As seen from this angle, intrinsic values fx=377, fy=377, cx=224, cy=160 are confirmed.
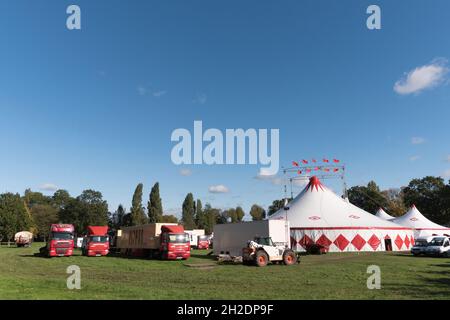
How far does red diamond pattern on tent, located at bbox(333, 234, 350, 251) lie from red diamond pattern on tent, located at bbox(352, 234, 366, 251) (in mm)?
750

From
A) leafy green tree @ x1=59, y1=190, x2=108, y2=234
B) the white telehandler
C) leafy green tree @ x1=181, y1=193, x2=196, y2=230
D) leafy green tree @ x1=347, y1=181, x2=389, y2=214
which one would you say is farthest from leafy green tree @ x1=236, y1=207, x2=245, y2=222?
the white telehandler

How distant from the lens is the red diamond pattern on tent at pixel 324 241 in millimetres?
40344

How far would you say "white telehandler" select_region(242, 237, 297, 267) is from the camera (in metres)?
24.7

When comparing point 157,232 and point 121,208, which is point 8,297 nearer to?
point 157,232

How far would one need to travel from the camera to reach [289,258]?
25.7 m

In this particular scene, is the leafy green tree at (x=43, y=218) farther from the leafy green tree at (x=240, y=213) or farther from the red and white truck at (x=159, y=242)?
the red and white truck at (x=159, y=242)

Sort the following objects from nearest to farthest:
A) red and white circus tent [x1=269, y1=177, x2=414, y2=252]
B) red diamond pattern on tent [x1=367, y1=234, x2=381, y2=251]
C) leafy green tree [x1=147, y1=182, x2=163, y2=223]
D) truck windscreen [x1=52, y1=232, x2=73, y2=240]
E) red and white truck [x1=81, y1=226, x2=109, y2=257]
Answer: truck windscreen [x1=52, y1=232, x2=73, y2=240] < red and white truck [x1=81, y1=226, x2=109, y2=257] < red and white circus tent [x1=269, y1=177, x2=414, y2=252] < red diamond pattern on tent [x1=367, y1=234, x2=381, y2=251] < leafy green tree [x1=147, y1=182, x2=163, y2=223]

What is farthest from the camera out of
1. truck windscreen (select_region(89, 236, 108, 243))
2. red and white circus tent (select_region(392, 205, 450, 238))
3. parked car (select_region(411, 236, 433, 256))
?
red and white circus tent (select_region(392, 205, 450, 238))

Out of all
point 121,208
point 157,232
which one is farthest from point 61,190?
point 157,232

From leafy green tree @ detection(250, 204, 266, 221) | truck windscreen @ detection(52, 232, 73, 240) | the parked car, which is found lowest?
leafy green tree @ detection(250, 204, 266, 221)

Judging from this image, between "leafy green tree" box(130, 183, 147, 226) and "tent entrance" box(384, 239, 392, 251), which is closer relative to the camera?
"tent entrance" box(384, 239, 392, 251)

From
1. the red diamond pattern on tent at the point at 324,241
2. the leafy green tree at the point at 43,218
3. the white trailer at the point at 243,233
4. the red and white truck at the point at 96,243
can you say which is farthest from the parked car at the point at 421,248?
the leafy green tree at the point at 43,218

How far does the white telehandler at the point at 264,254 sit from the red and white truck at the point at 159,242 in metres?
7.29

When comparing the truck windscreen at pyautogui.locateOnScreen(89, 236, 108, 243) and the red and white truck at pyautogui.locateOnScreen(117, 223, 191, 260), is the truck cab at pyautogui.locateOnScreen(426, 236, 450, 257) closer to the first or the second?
the red and white truck at pyautogui.locateOnScreen(117, 223, 191, 260)
